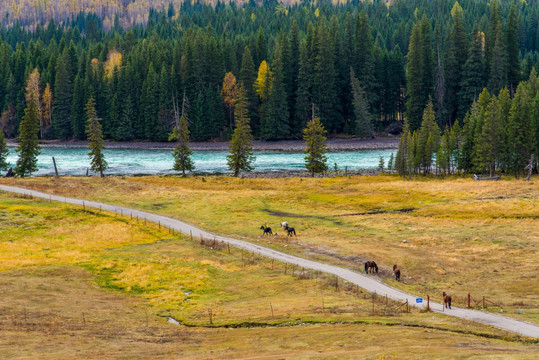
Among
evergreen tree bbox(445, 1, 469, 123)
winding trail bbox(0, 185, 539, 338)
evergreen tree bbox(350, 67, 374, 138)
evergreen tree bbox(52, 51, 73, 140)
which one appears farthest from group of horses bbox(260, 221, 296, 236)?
evergreen tree bbox(52, 51, 73, 140)

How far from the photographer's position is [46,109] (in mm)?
170625

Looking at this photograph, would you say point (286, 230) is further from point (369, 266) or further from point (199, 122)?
point (199, 122)

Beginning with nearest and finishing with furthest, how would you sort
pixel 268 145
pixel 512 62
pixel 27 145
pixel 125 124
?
1. pixel 27 145
2. pixel 512 62
3. pixel 268 145
4. pixel 125 124

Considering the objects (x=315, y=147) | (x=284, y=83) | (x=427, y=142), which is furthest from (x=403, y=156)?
(x=284, y=83)

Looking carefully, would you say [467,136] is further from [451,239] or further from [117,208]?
[117,208]

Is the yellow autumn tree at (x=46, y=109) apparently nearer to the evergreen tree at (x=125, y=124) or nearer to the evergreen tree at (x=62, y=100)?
the evergreen tree at (x=62, y=100)

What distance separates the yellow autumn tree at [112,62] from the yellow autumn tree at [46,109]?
16.9 meters

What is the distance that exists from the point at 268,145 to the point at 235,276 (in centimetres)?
10265

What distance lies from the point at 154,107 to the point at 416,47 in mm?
69102

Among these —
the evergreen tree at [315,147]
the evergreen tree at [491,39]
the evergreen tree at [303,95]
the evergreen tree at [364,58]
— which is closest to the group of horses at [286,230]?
the evergreen tree at [315,147]

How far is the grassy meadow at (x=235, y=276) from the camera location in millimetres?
28656

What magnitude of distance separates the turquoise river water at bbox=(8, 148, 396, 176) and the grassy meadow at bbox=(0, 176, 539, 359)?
2580 cm

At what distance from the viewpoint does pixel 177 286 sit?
44812 mm

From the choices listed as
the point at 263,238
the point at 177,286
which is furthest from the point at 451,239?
the point at 177,286
